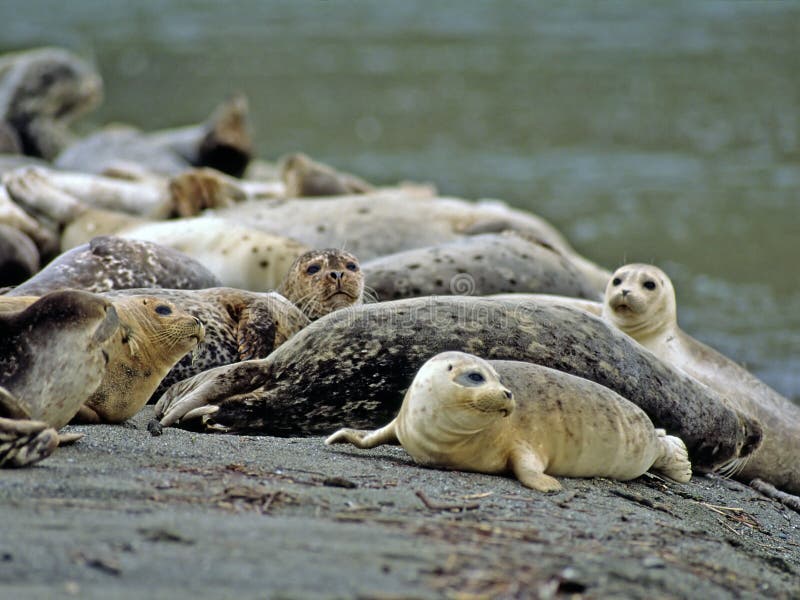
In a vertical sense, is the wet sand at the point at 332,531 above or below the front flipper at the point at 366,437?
above

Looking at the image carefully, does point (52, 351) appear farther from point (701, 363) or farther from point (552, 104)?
point (552, 104)

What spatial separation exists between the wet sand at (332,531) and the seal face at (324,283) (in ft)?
4.82

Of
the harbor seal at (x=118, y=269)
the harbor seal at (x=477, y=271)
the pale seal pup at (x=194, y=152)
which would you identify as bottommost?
the pale seal pup at (x=194, y=152)

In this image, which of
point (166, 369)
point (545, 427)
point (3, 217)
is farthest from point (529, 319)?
point (3, 217)

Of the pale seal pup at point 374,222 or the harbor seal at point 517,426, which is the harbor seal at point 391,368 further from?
the pale seal pup at point 374,222

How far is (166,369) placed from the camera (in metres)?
4.38

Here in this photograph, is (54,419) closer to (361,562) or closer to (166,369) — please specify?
→ (166,369)

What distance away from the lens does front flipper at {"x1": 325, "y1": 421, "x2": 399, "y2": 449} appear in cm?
415

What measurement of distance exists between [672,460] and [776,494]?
3.14 ft

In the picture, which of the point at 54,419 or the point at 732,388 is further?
the point at 732,388

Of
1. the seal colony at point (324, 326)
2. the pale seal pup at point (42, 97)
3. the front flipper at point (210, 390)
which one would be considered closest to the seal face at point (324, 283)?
the seal colony at point (324, 326)

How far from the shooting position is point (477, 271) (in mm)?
6855

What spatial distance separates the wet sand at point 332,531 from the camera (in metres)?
2.63

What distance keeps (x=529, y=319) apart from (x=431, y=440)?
1.09m
